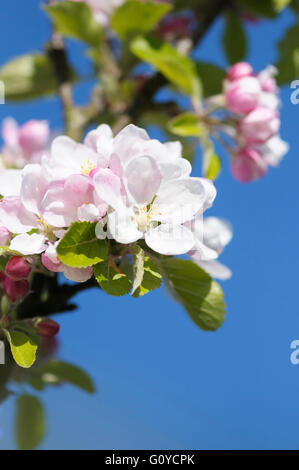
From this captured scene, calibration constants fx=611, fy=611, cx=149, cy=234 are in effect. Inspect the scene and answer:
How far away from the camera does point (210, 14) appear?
178cm

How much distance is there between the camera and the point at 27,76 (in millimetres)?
1731

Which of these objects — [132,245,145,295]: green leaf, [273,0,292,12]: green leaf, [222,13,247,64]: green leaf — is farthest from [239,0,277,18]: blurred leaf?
[132,245,145,295]: green leaf

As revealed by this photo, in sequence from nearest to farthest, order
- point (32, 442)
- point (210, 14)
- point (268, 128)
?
point (268, 128)
point (32, 442)
point (210, 14)

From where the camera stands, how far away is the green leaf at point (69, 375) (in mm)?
1328

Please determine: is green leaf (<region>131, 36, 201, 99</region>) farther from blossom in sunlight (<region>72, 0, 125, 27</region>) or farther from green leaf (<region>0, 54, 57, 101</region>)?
green leaf (<region>0, 54, 57, 101</region>)

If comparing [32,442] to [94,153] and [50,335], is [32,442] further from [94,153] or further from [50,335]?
[94,153]

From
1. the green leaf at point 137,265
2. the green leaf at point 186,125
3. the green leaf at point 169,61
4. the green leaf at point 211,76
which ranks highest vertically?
the green leaf at point 211,76

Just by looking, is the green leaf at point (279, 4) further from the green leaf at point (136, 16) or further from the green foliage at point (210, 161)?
the green foliage at point (210, 161)

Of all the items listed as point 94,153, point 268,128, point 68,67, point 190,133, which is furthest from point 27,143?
point 94,153

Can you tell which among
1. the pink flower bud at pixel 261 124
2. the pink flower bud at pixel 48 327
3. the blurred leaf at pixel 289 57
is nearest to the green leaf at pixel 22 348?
the pink flower bud at pixel 48 327

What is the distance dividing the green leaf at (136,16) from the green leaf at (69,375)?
84cm

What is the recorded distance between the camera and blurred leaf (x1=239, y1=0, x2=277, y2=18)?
1.79 metres

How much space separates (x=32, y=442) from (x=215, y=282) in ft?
2.68
